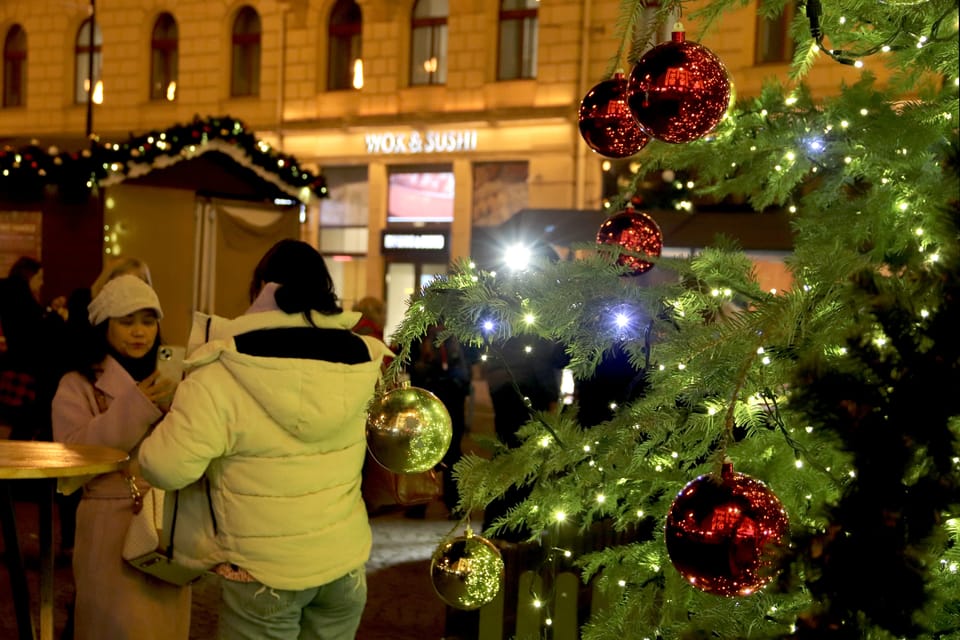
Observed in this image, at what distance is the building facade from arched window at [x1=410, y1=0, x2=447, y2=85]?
1.1 inches

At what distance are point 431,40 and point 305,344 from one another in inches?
739

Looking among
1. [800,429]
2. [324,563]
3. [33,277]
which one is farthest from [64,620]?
[800,429]

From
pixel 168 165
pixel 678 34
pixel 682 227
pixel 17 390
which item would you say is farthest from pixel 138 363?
pixel 682 227

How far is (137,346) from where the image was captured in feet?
14.0

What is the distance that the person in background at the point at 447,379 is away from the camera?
30.6 feet

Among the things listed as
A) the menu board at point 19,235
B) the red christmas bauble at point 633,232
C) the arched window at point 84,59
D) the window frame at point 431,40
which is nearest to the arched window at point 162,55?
the arched window at point 84,59

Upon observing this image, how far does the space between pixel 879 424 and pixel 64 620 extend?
18.1 feet

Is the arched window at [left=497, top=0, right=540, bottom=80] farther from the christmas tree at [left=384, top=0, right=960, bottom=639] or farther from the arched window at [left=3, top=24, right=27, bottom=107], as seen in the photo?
the christmas tree at [left=384, top=0, right=960, bottom=639]

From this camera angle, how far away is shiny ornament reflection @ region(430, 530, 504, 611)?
8.37 ft

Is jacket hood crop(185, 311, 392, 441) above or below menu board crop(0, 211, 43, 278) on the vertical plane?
below

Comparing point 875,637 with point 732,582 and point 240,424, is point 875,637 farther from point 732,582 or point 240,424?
point 240,424

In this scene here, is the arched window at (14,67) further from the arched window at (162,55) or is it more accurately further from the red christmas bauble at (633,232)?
the red christmas bauble at (633,232)

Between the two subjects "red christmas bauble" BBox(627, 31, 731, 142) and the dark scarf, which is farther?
the dark scarf

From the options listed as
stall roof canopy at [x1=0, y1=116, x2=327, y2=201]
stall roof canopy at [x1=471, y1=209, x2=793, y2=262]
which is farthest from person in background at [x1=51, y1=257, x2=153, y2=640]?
stall roof canopy at [x1=0, y1=116, x2=327, y2=201]
